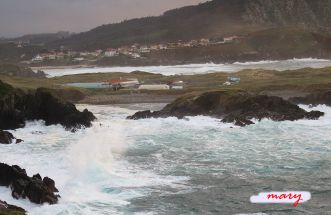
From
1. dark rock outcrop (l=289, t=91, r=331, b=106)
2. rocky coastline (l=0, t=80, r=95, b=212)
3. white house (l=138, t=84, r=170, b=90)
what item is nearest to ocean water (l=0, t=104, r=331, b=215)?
rocky coastline (l=0, t=80, r=95, b=212)

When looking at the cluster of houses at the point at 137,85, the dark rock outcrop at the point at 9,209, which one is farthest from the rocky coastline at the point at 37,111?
the cluster of houses at the point at 137,85

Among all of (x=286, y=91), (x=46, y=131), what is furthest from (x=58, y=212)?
(x=286, y=91)

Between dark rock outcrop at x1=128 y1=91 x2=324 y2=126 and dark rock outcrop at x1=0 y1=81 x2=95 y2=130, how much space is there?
386 inches

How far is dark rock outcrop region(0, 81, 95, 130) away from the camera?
51312 mm

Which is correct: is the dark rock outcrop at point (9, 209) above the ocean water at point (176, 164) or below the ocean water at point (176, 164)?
above

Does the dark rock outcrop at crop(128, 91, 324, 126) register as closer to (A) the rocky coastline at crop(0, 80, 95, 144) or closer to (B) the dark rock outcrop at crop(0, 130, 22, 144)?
(A) the rocky coastline at crop(0, 80, 95, 144)

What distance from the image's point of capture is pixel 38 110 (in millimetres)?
Answer: 54469

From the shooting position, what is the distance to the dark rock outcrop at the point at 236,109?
56031 millimetres

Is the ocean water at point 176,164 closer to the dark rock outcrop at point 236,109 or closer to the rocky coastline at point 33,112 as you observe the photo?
the rocky coastline at point 33,112

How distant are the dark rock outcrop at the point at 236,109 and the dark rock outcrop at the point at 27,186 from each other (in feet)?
92.4

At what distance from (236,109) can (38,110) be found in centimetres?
2193

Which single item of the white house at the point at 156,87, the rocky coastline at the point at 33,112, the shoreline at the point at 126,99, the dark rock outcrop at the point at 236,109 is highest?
the rocky coastline at the point at 33,112

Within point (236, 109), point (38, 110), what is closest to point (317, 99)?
point (236, 109)

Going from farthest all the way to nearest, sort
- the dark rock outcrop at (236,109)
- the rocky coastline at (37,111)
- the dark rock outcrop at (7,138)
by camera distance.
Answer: the dark rock outcrop at (236,109) < the rocky coastline at (37,111) < the dark rock outcrop at (7,138)
